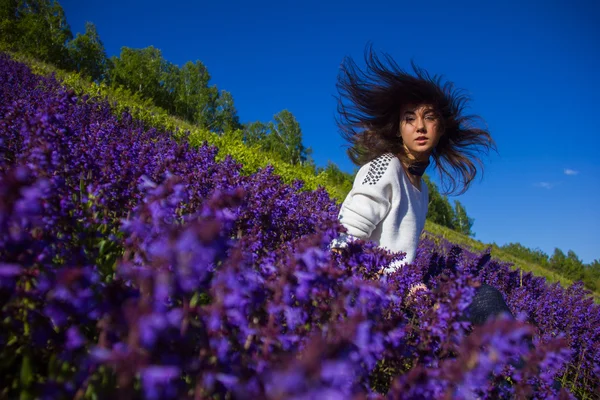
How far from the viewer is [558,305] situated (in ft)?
18.1

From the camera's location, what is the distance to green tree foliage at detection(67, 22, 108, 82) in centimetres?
5106

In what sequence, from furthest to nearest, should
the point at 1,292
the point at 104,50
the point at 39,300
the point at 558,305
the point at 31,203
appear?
the point at 104,50, the point at 558,305, the point at 39,300, the point at 1,292, the point at 31,203

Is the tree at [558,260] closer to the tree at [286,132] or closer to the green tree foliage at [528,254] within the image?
the green tree foliage at [528,254]

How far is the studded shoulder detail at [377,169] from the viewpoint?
4.04m

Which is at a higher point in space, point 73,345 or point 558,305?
point 558,305

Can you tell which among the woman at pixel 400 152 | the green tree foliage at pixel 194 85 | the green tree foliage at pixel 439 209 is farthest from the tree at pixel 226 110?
the woman at pixel 400 152

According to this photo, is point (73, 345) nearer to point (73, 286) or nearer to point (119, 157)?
point (73, 286)

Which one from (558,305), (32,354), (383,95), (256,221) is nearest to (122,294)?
(32,354)

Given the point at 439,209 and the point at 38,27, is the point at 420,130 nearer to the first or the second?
the point at 439,209

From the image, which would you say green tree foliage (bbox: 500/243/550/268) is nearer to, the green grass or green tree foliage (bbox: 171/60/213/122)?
the green grass

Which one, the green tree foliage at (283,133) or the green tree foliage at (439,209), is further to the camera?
the green tree foliage at (283,133)

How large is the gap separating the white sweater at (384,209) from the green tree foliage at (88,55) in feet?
180

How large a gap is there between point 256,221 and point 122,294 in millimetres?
2001

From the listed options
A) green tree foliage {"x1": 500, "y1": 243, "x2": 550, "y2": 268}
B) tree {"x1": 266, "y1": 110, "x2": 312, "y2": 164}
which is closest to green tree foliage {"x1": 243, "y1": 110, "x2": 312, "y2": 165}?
tree {"x1": 266, "y1": 110, "x2": 312, "y2": 164}
